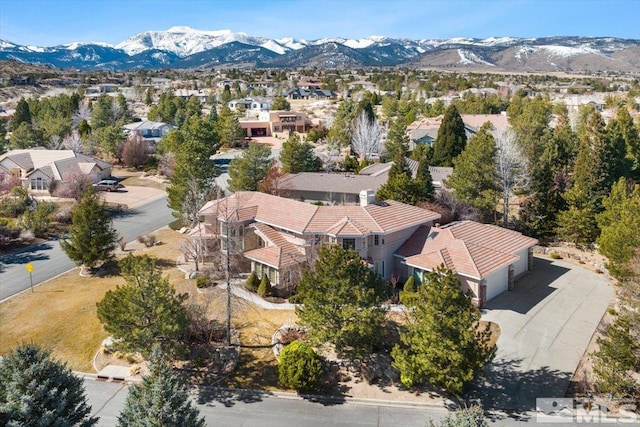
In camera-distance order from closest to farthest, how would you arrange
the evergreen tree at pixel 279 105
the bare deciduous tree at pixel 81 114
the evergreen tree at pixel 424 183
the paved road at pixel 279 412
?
1. the paved road at pixel 279 412
2. the evergreen tree at pixel 424 183
3. the bare deciduous tree at pixel 81 114
4. the evergreen tree at pixel 279 105

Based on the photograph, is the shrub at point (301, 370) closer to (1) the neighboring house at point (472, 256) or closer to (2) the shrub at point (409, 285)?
(2) the shrub at point (409, 285)

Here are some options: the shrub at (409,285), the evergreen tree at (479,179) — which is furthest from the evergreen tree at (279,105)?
the shrub at (409,285)

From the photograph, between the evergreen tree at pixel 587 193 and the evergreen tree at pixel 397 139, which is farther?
the evergreen tree at pixel 397 139

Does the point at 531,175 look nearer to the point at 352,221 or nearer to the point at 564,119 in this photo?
the point at 352,221

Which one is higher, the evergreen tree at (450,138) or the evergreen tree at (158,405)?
the evergreen tree at (450,138)

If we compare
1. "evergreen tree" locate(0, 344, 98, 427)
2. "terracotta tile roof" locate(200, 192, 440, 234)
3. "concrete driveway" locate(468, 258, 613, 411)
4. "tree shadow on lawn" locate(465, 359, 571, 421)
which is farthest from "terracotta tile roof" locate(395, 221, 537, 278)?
"evergreen tree" locate(0, 344, 98, 427)
